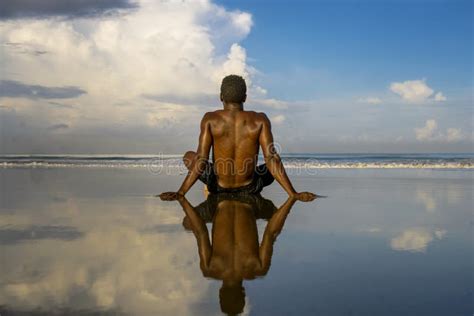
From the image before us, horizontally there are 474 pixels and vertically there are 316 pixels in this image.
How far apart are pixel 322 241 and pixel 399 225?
1185mm

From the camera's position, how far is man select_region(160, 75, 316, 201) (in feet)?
20.9

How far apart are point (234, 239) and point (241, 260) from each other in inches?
27.8

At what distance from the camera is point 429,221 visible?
5.07 metres

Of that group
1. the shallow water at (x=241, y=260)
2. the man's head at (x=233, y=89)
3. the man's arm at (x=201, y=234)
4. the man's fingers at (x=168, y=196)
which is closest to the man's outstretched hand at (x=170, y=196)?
the man's fingers at (x=168, y=196)

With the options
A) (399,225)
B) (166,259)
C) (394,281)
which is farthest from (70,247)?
(399,225)

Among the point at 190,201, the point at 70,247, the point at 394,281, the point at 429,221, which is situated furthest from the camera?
the point at 190,201

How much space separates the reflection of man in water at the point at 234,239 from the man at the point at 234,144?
0.34m

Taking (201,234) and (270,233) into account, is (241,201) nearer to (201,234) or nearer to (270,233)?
(270,233)

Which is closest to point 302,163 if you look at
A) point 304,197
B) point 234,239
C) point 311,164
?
point 311,164

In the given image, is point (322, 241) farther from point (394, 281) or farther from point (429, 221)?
point (429, 221)

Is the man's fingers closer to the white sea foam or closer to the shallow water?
the shallow water

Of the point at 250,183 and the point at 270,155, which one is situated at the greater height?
the point at 270,155

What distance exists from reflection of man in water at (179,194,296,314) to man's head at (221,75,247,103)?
1.40m

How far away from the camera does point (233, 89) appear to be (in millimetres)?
6438
